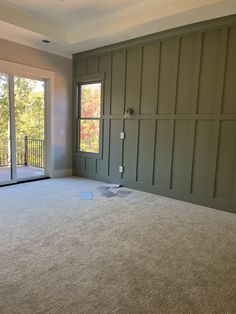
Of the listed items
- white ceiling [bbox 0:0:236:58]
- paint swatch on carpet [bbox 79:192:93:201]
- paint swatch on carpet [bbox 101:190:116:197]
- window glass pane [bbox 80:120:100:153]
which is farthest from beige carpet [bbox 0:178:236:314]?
white ceiling [bbox 0:0:236:58]

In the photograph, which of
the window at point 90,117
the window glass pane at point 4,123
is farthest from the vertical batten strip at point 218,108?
the window glass pane at point 4,123

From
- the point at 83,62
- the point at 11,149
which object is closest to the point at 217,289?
the point at 11,149

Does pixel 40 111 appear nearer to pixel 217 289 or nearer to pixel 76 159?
pixel 76 159

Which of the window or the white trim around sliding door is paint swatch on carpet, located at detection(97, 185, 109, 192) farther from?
the white trim around sliding door

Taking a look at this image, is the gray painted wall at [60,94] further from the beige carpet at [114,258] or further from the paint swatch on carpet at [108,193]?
the beige carpet at [114,258]

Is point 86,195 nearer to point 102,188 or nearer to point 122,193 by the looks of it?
point 102,188

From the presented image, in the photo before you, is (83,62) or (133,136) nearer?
(133,136)

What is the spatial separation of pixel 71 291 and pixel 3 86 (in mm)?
4028

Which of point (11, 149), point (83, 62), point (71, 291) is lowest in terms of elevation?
point (71, 291)

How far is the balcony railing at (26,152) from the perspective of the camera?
465 cm

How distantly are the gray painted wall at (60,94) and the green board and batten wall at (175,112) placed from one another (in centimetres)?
68

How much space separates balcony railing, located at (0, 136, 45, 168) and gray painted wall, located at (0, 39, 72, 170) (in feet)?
1.37

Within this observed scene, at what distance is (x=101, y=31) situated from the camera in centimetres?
416

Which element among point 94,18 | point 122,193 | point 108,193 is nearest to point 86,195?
point 108,193
